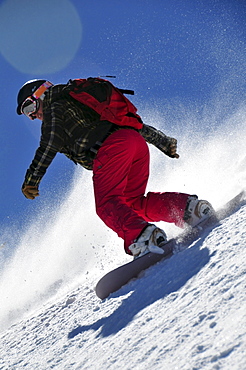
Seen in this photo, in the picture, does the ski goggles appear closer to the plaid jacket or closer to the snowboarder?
the snowboarder

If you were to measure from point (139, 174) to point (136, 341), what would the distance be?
2.31 meters

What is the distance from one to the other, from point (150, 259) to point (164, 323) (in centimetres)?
111

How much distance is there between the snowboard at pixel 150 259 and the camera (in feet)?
9.38

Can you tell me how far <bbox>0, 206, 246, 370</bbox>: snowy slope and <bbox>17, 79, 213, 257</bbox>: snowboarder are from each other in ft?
2.10

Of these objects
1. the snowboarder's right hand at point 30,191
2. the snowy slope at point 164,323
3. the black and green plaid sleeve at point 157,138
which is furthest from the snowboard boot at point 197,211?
the snowboarder's right hand at point 30,191

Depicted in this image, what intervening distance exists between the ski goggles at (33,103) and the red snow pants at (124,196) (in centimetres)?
81

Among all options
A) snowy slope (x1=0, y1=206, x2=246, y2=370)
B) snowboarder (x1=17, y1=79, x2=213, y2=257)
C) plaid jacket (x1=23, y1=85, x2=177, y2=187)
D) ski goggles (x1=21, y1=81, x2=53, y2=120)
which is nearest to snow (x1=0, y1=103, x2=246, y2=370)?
snowy slope (x1=0, y1=206, x2=246, y2=370)

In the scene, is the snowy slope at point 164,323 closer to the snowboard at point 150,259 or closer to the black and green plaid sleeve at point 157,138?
the snowboard at point 150,259

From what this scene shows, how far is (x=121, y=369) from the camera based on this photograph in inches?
62.4

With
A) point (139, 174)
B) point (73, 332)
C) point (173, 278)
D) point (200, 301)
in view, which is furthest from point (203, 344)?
point (139, 174)

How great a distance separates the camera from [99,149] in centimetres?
343

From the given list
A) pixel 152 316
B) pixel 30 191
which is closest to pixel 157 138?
pixel 30 191

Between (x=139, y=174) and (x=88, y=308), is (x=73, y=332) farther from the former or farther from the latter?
(x=139, y=174)

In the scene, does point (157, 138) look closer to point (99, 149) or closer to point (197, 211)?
point (99, 149)
